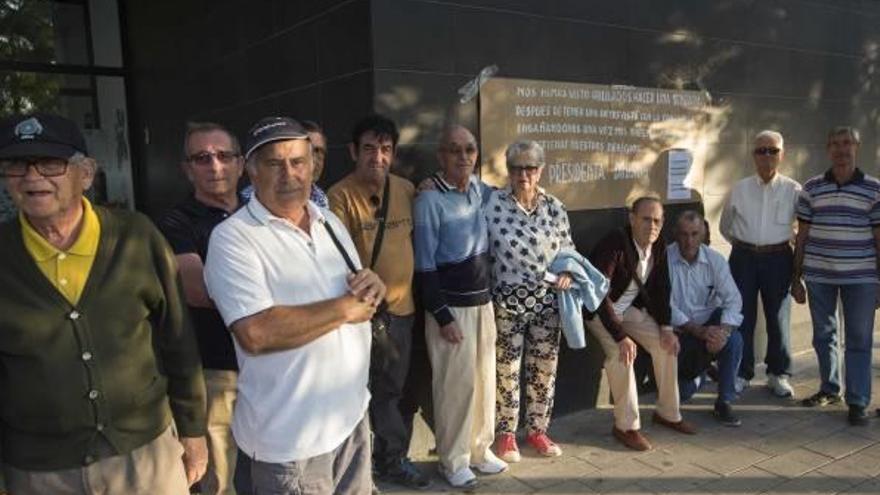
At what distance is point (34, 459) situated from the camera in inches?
72.6

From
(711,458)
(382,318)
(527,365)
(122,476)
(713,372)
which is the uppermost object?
(382,318)

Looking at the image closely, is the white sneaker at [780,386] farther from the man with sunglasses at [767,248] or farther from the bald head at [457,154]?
the bald head at [457,154]

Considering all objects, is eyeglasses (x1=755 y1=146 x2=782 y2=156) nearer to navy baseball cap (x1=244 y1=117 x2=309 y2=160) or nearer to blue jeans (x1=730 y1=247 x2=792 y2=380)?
blue jeans (x1=730 y1=247 x2=792 y2=380)

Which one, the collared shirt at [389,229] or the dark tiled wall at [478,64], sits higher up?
the dark tiled wall at [478,64]

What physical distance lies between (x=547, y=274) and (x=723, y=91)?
8.76ft

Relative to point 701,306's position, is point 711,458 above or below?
below

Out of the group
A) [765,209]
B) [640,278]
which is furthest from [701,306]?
[765,209]

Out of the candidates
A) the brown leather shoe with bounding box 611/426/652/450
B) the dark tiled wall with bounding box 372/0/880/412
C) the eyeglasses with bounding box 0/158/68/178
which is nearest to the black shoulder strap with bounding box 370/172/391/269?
the dark tiled wall with bounding box 372/0/880/412

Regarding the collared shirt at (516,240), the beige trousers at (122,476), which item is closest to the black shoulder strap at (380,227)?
the collared shirt at (516,240)

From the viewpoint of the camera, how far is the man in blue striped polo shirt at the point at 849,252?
4.20m

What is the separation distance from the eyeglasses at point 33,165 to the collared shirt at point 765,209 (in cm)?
433

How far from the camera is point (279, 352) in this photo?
1998mm

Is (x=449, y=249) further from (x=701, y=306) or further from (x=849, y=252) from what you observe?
(x=849, y=252)

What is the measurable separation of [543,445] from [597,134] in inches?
83.5
